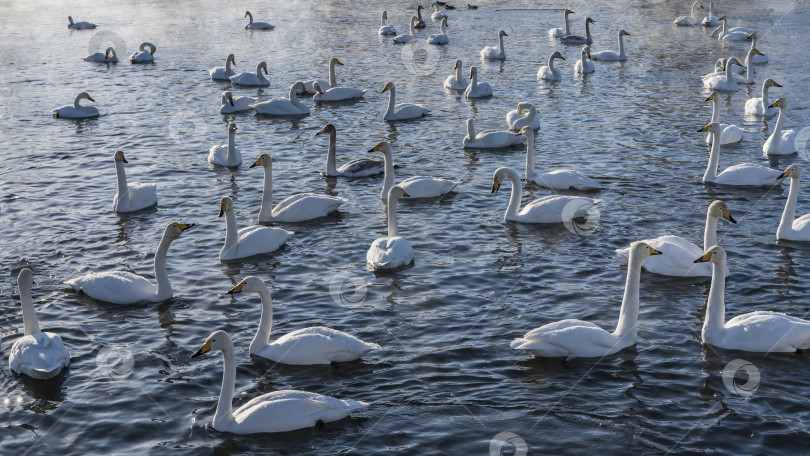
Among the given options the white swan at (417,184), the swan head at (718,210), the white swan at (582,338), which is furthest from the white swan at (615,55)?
the white swan at (582,338)

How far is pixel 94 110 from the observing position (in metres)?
27.6

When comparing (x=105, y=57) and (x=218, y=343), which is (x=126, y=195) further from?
(x=105, y=57)

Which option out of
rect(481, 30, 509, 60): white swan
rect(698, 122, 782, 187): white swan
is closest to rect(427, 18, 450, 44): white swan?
rect(481, 30, 509, 60): white swan

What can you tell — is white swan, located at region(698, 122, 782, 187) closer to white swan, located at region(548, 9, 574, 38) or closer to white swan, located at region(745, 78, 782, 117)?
white swan, located at region(745, 78, 782, 117)

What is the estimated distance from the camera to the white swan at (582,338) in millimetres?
11836

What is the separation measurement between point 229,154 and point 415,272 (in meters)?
8.05

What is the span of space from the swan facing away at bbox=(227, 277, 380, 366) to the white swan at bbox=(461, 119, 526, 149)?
1148 cm

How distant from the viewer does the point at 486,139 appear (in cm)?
2292

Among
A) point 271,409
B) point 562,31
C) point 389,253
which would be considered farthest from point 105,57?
point 271,409

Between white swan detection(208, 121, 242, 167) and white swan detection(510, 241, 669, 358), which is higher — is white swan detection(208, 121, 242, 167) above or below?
above

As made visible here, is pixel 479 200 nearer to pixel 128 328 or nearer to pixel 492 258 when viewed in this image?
pixel 492 258

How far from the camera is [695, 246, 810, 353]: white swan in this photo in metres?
11.8

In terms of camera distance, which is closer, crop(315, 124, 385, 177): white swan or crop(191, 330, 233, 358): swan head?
crop(191, 330, 233, 358): swan head

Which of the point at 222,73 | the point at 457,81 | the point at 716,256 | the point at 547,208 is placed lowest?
the point at 547,208
